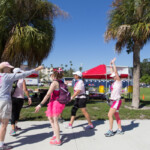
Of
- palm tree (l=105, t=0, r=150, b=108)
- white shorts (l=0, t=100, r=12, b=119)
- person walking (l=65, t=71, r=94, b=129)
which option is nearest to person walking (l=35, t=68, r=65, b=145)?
white shorts (l=0, t=100, r=12, b=119)

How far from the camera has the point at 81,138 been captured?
418 cm

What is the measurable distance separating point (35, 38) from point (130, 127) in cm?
555

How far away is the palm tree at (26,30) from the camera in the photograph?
774cm

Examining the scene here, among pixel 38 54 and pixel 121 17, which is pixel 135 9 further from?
pixel 38 54

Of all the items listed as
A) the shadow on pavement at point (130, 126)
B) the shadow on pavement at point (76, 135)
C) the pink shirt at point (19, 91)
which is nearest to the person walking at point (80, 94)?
the shadow on pavement at point (76, 135)

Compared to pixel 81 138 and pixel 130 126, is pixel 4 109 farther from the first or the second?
pixel 130 126

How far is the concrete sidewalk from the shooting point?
3643 millimetres

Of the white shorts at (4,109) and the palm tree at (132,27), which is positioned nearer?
the white shorts at (4,109)

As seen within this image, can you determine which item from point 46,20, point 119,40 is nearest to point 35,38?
point 46,20

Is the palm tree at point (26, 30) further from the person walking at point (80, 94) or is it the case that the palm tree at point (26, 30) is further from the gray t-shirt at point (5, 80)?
the gray t-shirt at point (5, 80)

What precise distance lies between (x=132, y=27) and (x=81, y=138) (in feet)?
19.5

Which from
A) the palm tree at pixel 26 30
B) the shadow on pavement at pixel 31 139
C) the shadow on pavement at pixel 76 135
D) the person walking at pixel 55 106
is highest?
the palm tree at pixel 26 30

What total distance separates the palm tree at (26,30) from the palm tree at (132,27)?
253 cm

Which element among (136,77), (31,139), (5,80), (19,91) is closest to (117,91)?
(31,139)
